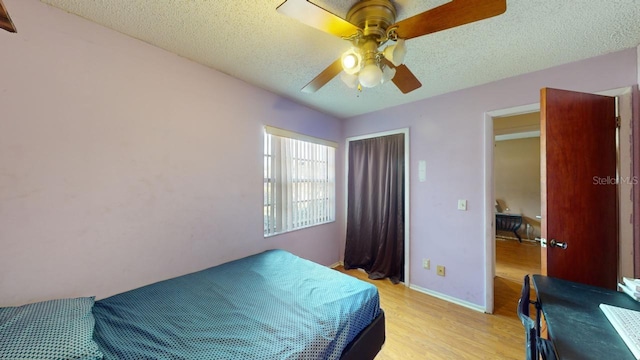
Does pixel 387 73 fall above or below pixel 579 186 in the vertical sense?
above

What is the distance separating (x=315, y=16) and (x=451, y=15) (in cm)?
61

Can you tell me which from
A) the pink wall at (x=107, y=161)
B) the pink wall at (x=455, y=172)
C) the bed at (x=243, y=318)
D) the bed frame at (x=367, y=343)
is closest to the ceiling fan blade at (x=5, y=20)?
the pink wall at (x=107, y=161)

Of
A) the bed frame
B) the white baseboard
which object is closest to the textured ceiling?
the bed frame

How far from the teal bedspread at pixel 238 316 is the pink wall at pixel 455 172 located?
141cm

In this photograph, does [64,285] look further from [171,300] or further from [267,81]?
[267,81]

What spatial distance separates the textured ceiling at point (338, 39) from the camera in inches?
50.6

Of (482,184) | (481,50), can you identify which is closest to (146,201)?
(481,50)

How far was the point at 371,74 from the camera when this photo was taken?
1.16 meters

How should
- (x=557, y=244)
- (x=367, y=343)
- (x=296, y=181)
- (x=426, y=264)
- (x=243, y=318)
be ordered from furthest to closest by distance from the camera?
(x=296, y=181) < (x=426, y=264) < (x=557, y=244) < (x=367, y=343) < (x=243, y=318)

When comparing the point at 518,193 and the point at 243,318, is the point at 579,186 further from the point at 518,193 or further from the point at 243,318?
the point at 518,193

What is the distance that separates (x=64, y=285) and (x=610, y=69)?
4.14 meters

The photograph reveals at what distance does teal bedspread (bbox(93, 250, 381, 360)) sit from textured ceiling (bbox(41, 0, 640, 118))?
1775 mm

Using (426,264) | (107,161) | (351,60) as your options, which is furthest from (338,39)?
(426,264)

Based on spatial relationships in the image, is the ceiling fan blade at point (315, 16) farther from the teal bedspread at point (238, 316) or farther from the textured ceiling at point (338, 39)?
the teal bedspread at point (238, 316)
